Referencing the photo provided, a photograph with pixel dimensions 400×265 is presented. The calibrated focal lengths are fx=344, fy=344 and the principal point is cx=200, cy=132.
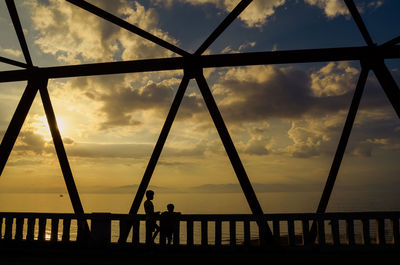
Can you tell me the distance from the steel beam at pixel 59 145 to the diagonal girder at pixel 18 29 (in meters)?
0.87

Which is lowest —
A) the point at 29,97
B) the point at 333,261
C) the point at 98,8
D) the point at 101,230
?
the point at 333,261

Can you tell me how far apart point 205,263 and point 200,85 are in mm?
4031

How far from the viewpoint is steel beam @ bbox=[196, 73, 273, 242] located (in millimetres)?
7453

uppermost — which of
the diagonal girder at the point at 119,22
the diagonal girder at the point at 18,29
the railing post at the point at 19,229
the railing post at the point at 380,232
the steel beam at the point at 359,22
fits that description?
the diagonal girder at the point at 18,29

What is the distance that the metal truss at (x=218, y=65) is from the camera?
303 inches

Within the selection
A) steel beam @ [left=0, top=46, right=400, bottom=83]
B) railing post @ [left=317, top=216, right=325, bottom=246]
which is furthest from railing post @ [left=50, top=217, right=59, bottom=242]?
railing post @ [left=317, top=216, right=325, bottom=246]

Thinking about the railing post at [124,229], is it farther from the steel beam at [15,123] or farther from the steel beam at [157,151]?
the steel beam at [15,123]

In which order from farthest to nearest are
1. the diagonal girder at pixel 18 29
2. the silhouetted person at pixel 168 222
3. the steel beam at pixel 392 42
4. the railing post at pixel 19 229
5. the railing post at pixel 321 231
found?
the diagonal girder at pixel 18 29 < the railing post at pixel 19 229 < the steel beam at pixel 392 42 < the silhouetted person at pixel 168 222 < the railing post at pixel 321 231

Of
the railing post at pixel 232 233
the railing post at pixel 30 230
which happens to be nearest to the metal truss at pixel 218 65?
the railing post at pixel 232 233

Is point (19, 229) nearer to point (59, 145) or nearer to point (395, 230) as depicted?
point (59, 145)

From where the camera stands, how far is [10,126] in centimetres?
941

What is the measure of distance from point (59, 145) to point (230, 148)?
4625mm

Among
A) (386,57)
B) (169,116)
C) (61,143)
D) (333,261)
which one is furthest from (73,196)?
(386,57)

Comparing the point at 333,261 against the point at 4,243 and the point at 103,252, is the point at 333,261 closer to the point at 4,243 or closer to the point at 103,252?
the point at 103,252
